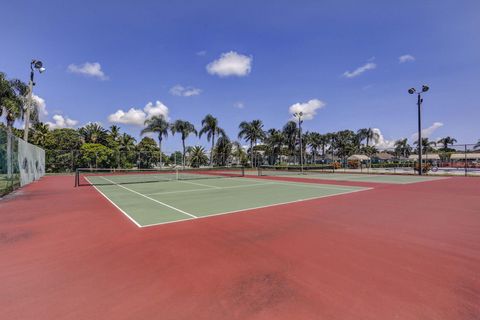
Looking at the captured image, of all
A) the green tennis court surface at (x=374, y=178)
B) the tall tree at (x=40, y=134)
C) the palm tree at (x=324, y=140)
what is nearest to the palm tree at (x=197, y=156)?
the tall tree at (x=40, y=134)

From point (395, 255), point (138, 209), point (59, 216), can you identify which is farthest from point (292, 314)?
point (59, 216)

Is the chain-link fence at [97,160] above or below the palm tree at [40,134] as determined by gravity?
below

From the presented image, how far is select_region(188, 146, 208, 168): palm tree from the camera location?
53541mm

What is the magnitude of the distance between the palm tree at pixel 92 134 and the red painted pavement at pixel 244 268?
135 feet

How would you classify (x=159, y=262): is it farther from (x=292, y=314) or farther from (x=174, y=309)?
(x=292, y=314)

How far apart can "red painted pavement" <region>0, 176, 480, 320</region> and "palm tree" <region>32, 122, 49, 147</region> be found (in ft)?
126

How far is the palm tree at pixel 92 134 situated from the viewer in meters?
42.6

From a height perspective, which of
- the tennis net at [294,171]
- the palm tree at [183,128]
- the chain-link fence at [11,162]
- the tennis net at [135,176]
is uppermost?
the palm tree at [183,128]

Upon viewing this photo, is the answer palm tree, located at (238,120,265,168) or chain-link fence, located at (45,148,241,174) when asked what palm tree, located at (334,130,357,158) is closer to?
palm tree, located at (238,120,265,168)

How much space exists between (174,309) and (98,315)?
0.83 meters

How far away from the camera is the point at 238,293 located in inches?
122

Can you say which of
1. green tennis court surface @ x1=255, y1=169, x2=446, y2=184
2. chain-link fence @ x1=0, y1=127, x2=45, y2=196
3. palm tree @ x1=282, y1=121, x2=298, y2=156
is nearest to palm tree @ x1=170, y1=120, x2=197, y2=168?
palm tree @ x1=282, y1=121, x2=298, y2=156

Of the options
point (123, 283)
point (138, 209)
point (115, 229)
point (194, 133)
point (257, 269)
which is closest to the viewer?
point (123, 283)

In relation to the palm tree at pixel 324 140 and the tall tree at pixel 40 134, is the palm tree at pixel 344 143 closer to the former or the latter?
the palm tree at pixel 324 140
